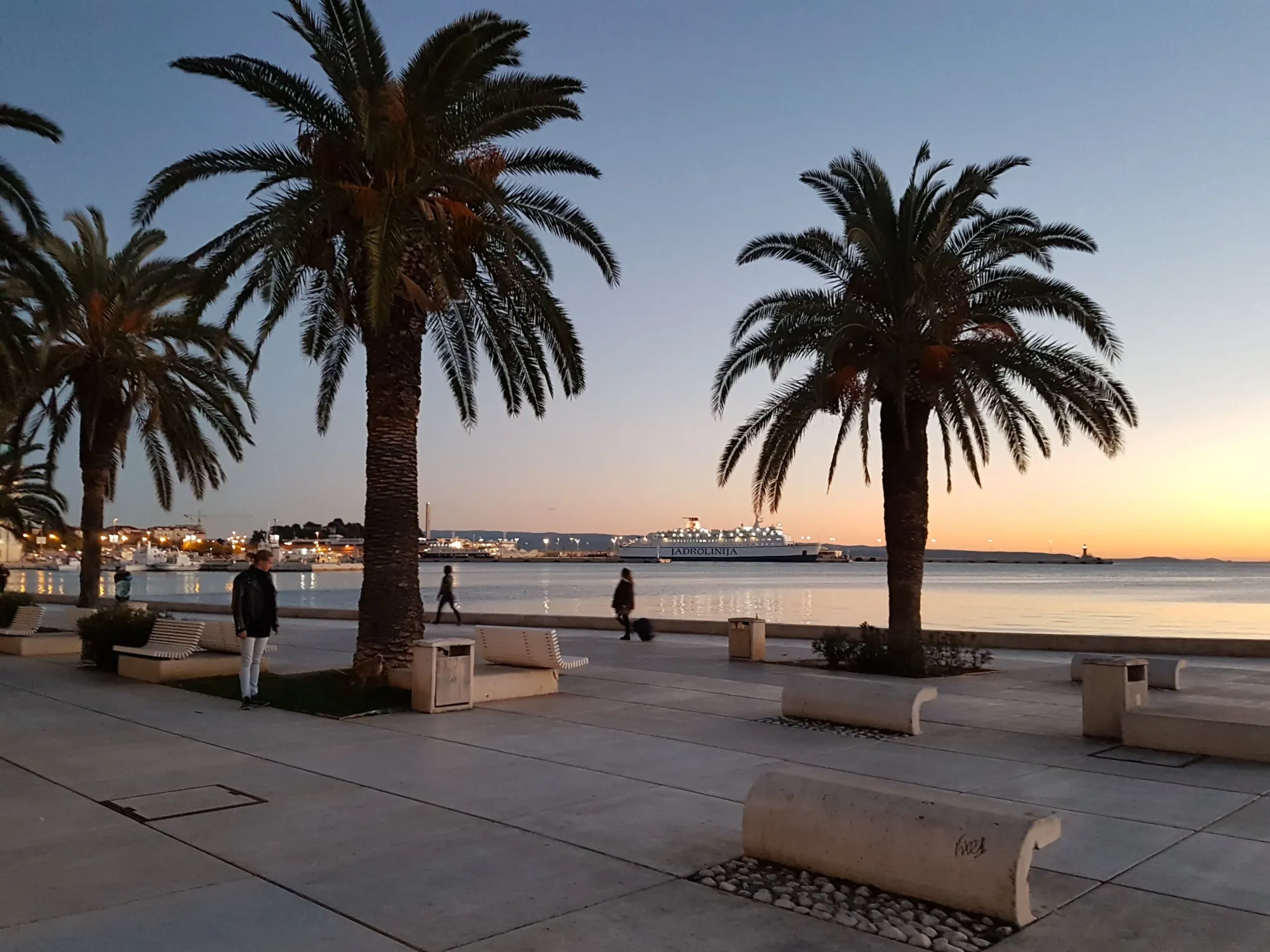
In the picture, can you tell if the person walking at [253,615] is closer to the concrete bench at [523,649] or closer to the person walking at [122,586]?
the concrete bench at [523,649]

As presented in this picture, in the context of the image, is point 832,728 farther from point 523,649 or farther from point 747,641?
point 747,641

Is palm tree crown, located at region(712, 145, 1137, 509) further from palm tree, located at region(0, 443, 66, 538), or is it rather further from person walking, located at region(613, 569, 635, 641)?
palm tree, located at region(0, 443, 66, 538)

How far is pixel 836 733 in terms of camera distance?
10094 millimetres

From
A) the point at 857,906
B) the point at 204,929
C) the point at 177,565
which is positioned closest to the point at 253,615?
the point at 204,929

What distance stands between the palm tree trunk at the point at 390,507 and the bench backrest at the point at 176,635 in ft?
9.25

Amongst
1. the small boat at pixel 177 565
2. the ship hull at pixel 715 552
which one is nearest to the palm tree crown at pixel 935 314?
the small boat at pixel 177 565

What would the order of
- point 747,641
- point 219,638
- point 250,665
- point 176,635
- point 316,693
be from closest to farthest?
1. point 250,665
2. point 316,693
3. point 176,635
4. point 219,638
5. point 747,641

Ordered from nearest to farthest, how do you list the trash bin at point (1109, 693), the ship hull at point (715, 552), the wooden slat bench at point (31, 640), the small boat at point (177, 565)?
the trash bin at point (1109, 693) < the wooden slat bench at point (31, 640) < the small boat at point (177, 565) < the ship hull at point (715, 552)

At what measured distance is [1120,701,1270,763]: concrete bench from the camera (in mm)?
8805

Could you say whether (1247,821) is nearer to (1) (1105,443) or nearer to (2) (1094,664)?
(2) (1094,664)

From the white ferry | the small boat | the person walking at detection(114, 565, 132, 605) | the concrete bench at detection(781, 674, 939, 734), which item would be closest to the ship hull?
the white ferry

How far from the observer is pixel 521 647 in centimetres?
1320

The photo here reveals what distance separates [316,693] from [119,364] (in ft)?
34.9

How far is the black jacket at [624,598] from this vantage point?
2184 cm
